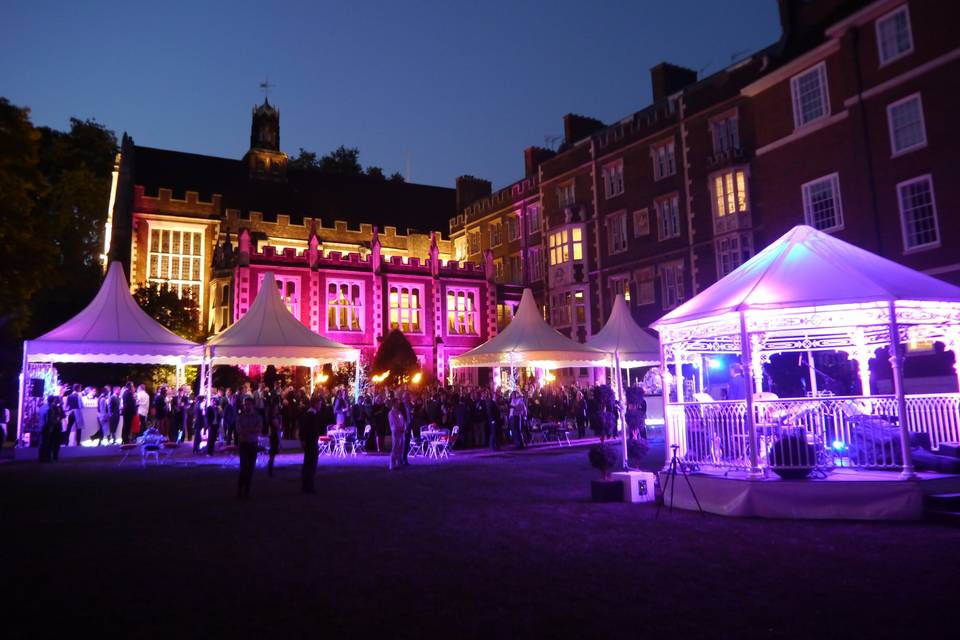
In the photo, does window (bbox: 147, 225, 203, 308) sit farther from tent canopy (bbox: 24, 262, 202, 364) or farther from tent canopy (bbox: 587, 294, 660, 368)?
tent canopy (bbox: 587, 294, 660, 368)

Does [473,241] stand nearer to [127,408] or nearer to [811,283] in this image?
[127,408]

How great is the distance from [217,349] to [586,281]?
71.5ft

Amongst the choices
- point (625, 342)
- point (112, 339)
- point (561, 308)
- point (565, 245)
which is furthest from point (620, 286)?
point (112, 339)

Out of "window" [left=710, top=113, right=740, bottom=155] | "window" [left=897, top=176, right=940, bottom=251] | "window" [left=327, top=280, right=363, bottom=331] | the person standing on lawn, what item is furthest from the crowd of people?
"window" [left=710, top=113, right=740, bottom=155]

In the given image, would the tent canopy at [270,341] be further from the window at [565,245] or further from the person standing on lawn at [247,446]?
the window at [565,245]

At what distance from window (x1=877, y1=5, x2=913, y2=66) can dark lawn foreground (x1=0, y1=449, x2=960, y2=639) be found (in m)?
18.0

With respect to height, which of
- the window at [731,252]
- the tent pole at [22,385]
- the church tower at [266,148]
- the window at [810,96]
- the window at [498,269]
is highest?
the church tower at [266,148]

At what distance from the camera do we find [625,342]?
985 inches

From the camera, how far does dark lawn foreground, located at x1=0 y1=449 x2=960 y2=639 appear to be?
4.85m

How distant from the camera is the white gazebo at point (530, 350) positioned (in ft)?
76.4

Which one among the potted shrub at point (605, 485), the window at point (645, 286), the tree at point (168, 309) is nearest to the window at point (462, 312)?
the window at point (645, 286)

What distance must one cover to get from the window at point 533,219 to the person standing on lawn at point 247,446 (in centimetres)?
3176

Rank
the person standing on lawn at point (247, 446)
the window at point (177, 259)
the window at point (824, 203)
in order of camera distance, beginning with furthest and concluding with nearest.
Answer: the window at point (177, 259)
the window at point (824, 203)
the person standing on lawn at point (247, 446)

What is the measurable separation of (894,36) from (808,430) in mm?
16110
